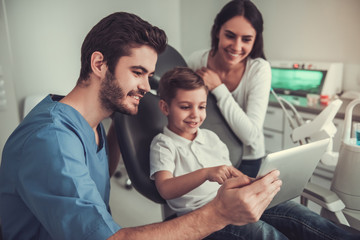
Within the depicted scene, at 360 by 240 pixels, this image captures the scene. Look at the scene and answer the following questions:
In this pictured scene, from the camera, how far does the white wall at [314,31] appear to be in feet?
8.34

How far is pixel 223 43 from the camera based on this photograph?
1.47 metres

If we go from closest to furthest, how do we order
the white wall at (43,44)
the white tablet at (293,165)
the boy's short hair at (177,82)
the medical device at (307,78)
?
the white tablet at (293,165)
the boy's short hair at (177,82)
the white wall at (43,44)
the medical device at (307,78)

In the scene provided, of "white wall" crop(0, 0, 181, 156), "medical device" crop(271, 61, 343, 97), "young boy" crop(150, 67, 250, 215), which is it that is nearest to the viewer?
"young boy" crop(150, 67, 250, 215)

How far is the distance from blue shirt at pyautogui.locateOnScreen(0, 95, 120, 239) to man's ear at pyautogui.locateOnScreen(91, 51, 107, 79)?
0.15 meters

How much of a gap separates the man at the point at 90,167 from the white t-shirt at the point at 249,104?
0.48 m

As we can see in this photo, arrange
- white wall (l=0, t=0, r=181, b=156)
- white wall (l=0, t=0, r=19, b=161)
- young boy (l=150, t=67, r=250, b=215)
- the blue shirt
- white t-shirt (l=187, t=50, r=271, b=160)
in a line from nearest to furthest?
the blue shirt → young boy (l=150, t=67, r=250, b=215) → white t-shirt (l=187, t=50, r=271, b=160) → white wall (l=0, t=0, r=19, b=161) → white wall (l=0, t=0, r=181, b=156)

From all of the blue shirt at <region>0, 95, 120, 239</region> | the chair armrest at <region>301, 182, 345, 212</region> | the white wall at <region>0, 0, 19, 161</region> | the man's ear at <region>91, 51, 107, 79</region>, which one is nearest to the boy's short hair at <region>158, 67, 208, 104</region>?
the man's ear at <region>91, 51, 107, 79</region>

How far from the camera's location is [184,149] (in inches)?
46.6

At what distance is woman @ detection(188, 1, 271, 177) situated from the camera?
1373 millimetres

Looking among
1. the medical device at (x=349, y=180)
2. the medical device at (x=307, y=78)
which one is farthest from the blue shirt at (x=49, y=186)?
the medical device at (x=307, y=78)

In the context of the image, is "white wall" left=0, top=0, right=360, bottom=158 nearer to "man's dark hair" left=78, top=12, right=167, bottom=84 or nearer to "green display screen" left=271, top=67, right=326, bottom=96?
"green display screen" left=271, top=67, right=326, bottom=96

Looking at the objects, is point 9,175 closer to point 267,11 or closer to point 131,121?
point 131,121

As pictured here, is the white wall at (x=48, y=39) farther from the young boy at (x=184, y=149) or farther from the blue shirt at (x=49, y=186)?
the blue shirt at (x=49, y=186)

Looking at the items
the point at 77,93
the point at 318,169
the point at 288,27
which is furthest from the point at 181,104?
the point at 288,27
